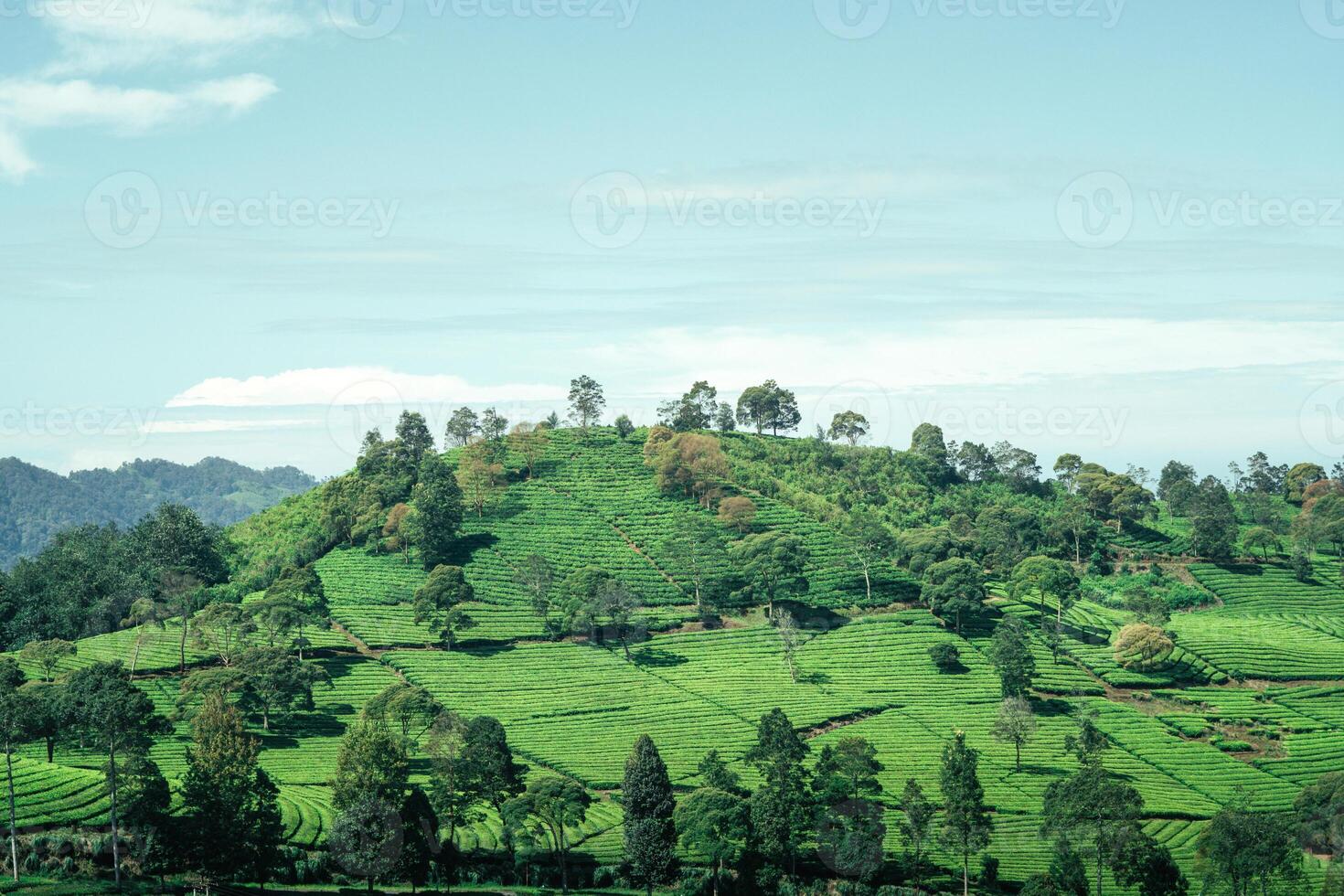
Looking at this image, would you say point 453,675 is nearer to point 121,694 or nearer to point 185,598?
point 185,598

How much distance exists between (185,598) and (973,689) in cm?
6602

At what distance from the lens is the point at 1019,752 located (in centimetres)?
8706

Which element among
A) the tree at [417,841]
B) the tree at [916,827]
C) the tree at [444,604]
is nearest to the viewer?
the tree at [417,841]

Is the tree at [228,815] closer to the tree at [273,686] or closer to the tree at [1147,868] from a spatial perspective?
the tree at [273,686]

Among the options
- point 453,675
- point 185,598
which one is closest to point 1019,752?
point 453,675

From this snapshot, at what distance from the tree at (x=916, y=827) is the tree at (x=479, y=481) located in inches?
2800

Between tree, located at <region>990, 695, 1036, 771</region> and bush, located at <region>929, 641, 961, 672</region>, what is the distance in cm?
1337

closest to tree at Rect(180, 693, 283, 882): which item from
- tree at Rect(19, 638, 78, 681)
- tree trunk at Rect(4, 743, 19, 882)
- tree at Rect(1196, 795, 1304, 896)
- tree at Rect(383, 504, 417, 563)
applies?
tree trunk at Rect(4, 743, 19, 882)

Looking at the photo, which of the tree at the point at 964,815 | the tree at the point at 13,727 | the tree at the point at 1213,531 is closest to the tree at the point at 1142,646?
the tree at the point at 1213,531

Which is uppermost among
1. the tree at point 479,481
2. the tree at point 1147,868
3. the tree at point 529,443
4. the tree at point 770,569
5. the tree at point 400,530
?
Result: the tree at point 529,443

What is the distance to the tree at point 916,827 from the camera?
6719cm

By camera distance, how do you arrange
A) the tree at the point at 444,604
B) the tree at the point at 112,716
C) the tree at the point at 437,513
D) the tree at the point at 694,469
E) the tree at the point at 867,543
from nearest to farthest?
the tree at the point at 112,716, the tree at the point at 444,604, the tree at the point at 867,543, the tree at the point at 437,513, the tree at the point at 694,469

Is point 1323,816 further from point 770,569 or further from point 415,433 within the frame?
point 415,433

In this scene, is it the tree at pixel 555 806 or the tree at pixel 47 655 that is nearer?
the tree at pixel 555 806
